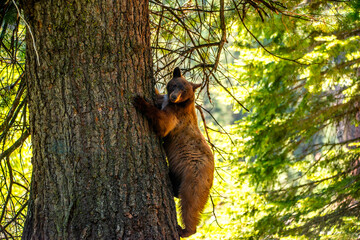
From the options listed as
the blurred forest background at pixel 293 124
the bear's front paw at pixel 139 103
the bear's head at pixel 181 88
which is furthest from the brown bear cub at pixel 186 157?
the blurred forest background at pixel 293 124

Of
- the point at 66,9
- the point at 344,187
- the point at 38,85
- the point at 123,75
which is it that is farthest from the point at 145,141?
the point at 344,187

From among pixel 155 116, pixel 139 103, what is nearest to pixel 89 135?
pixel 139 103

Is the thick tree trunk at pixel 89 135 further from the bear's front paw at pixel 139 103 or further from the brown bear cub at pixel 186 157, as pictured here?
the brown bear cub at pixel 186 157

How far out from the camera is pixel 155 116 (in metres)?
3.14

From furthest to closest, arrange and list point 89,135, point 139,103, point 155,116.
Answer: point 155,116 < point 139,103 < point 89,135

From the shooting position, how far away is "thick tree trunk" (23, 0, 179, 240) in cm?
256

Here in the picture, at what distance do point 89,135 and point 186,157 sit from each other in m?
1.52

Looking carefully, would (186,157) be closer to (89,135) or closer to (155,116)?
(155,116)

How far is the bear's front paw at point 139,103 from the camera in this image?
2941mm

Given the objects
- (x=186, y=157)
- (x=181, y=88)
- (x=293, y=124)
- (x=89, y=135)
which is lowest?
(x=89, y=135)

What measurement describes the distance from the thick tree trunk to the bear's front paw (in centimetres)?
5

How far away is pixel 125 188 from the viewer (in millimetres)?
2635

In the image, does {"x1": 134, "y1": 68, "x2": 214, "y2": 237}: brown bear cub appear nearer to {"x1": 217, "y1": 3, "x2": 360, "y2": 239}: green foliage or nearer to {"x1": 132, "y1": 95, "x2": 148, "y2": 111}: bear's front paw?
{"x1": 132, "y1": 95, "x2": 148, "y2": 111}: bear's front paw

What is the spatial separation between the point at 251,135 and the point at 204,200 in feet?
17.8
